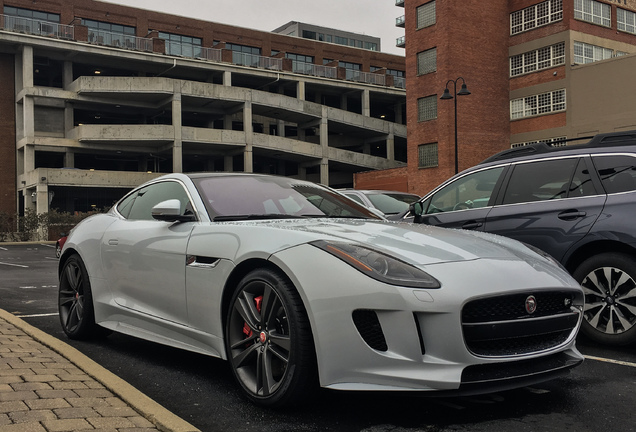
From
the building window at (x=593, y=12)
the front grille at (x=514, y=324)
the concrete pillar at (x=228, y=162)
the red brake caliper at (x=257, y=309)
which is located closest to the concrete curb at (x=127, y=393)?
the red brake caliper at (x=257, y=309)

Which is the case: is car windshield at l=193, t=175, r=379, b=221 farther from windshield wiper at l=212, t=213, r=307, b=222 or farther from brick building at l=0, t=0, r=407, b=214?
brick building at l=0, t=0, r=407, b=214

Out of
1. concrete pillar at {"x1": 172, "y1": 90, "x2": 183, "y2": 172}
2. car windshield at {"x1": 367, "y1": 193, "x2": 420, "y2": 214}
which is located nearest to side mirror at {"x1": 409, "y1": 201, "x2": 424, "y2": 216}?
car windshield at {"x1": 367, "y1": 193, "x2": 420, "y2": 214}

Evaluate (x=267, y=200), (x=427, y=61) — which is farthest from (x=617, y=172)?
(x=427, y=61)

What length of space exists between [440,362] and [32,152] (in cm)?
4935

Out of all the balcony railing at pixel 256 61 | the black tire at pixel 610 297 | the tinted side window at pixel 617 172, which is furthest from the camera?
the balcony railing at pixel 256 61

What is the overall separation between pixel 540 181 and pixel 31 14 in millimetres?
53919

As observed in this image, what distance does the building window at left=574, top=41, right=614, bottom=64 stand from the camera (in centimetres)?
4184

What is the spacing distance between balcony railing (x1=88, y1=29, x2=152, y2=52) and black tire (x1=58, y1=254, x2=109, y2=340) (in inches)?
1847

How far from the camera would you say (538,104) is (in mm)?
43375

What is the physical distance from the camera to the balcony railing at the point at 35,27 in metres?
46.4

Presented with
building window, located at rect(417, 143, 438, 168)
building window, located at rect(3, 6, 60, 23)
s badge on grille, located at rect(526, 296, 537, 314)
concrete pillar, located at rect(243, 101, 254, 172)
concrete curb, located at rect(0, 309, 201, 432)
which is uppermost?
building window, located at rect(3, 6, 60, 23)

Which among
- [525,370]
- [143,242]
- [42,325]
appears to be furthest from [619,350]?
[42,325]

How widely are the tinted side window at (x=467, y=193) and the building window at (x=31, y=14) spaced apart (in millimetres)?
51228

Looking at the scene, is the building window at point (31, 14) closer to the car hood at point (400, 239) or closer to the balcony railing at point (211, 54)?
the balcony railing at point (211, 54)
